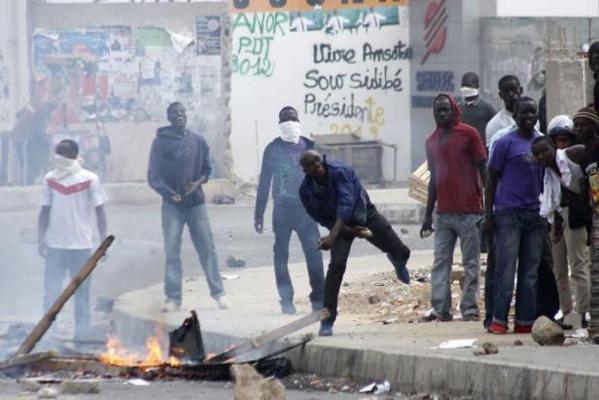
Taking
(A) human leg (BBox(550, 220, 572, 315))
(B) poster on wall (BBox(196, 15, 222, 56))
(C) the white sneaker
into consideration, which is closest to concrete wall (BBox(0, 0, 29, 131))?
(B) poster on wall (BBox(196, 15, 222, 56))

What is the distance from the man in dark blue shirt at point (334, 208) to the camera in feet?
35.4

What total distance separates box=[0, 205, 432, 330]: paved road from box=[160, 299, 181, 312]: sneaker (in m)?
0.96

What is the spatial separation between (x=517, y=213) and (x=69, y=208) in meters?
3.48

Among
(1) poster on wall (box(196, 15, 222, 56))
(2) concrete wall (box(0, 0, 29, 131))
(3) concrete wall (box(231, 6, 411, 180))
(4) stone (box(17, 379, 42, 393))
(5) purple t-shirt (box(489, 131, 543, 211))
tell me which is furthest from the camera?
(3) concrete wall (box(231, 6, 411, 180))

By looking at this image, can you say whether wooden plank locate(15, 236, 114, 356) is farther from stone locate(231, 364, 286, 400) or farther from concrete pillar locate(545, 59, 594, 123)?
concrete pillar locate(545, 59, 594, 123)

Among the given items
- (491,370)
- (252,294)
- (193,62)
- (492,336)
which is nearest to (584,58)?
(252,294)

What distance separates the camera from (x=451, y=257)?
11.7 meters

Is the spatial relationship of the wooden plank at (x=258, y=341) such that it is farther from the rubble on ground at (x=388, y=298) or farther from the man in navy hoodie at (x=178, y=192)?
the man in navy hoodie at (x=178, y=192)

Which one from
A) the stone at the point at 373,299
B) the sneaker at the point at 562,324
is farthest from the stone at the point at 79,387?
the stone at the point at 373,299

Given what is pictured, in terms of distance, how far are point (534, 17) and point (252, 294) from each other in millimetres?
13639

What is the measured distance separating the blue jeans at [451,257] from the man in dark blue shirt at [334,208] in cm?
72

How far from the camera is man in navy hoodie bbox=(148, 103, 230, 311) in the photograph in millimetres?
13398

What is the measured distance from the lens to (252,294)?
14156 mm

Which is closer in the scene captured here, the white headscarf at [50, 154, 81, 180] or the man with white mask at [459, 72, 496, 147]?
the white headscarf at [50, 154, 81, 180]
